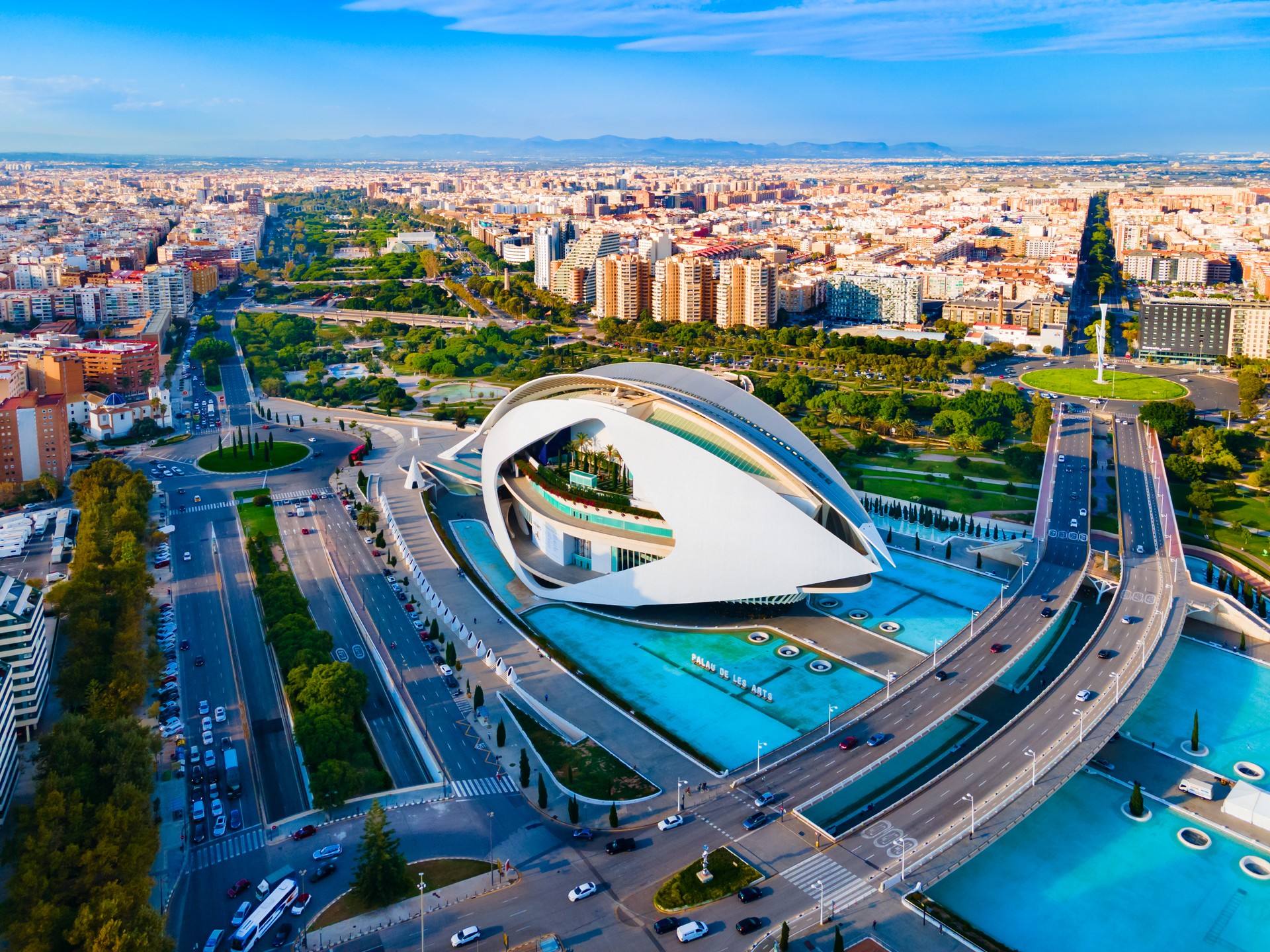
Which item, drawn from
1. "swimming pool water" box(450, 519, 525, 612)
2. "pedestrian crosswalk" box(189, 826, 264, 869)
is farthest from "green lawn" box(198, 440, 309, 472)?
"pedestrian crosswalk" box(189, 826, 264, 869)

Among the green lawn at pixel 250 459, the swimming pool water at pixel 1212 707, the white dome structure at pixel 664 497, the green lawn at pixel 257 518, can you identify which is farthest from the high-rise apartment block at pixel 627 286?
the swimming pool water at pixel 1212 707

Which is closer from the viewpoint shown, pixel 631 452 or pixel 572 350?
pixel 631 452

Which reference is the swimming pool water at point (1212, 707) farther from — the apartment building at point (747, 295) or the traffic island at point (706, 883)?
the apartment building at point (747, 295)

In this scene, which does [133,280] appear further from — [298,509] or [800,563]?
[800,563]

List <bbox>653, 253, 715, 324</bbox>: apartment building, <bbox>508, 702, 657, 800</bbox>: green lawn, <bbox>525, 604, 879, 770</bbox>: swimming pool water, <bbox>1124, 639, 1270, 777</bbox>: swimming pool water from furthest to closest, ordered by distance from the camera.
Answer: <bbox>653, 253, 715, 324</bbox>: apartment building < <bbox>525, 604, 879, 770</bbox>: swimming pool water < <bbox>1124, 639, 1270, 777</bbox>: swimming pool water < <bbox>508, 702, 657, 800</bbox>: green lawn

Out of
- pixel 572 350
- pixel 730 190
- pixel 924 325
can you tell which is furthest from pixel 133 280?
pixel 730 190

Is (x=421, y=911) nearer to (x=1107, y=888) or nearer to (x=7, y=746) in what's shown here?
(x=7, y=746)

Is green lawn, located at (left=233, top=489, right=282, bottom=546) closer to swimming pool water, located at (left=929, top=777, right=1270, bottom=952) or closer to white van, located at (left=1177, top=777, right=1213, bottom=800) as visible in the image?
swimming pool water, located at (left=929, top=777, right=1270, bottom=952)
